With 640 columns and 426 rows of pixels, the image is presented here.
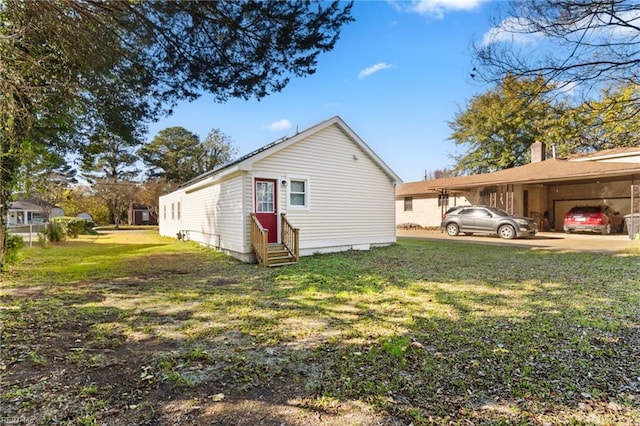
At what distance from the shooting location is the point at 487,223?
1511 centimetres

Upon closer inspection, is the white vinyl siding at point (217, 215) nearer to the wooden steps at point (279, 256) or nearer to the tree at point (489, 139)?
the wooden steps at point (279, 256)

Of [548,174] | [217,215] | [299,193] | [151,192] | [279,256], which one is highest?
[151,192]

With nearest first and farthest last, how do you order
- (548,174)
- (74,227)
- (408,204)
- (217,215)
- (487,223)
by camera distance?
1. (217,215)
2. (487,223)
3. (548,174)
4. (74,227)
5. (408,204)

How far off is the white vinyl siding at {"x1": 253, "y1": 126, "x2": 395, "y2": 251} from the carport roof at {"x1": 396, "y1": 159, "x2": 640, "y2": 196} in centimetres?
817

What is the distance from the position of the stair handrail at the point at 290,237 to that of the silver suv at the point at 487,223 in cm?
1013

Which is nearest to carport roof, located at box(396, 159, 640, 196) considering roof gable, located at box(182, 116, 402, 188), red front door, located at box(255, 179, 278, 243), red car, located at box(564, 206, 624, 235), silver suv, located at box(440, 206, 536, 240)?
red car, located at box(564, 206, 624, 235)

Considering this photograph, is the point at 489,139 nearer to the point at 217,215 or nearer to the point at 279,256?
the point at 217,215

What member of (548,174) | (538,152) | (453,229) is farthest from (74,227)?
(538,152)

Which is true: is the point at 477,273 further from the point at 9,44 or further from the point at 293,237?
the point at 9,44

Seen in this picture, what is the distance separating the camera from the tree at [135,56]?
508cm

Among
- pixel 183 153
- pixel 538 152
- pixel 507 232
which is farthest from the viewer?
pixel 183 153

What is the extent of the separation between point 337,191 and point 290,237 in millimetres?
2655

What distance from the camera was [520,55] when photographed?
200 inches

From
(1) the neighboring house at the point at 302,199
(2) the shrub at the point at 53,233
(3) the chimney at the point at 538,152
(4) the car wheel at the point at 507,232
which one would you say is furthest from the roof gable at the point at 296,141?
(3) the chimney at the point at 538,152
